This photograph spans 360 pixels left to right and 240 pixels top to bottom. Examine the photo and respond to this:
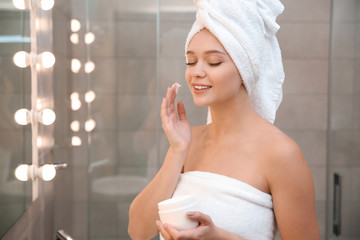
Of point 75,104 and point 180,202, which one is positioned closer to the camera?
point 180,202

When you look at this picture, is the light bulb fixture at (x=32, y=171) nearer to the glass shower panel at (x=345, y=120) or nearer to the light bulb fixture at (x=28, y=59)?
the light bulb fixture at (x=28, y=59)

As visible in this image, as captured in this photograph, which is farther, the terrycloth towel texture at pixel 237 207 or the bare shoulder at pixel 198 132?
the bare shoulder at pixel 198 132

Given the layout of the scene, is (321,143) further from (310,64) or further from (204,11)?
(204,11)

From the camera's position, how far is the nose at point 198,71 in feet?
3.19

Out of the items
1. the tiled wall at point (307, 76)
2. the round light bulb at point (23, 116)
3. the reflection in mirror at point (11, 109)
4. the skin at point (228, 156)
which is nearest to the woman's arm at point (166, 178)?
the skin at point (228, 156)

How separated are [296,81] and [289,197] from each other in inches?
59.5

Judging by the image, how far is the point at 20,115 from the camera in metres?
1.41

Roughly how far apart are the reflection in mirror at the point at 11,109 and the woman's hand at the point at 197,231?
24.7 inches

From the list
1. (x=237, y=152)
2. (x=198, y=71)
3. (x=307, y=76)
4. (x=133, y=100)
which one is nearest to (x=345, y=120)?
(x=307, y=76)

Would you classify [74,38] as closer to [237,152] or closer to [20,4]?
[20,4]

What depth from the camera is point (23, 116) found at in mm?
1435

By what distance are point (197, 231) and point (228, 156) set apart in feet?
0.79

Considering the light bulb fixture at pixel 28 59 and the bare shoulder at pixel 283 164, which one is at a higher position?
the light bulb fixture at pixel 28 59

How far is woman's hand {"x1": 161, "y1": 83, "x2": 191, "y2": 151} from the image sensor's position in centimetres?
103
